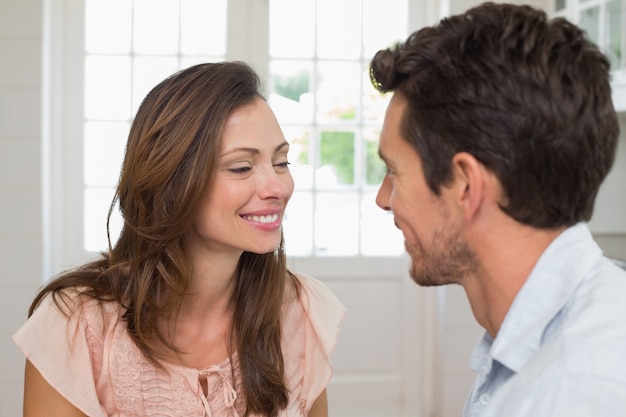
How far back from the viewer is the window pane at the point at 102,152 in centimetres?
400

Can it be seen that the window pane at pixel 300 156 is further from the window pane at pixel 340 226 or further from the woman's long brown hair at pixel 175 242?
the woman's long brown hair at pixel 175 242

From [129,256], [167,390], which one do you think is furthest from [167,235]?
[167,390]

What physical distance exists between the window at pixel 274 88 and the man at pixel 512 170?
2.88m

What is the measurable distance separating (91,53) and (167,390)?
8.59ft

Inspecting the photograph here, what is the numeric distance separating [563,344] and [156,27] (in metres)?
3.37

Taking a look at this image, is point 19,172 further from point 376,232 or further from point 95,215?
point 376,232

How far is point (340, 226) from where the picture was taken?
13.6 ft

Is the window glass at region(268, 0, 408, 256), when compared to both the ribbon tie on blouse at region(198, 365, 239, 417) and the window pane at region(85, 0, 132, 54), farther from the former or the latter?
the ribbon tie on blouse at region(198, 365, 239, 417)

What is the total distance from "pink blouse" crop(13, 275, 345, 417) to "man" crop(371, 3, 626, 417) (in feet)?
2.38

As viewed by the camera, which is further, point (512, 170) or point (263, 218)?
point (263, 218)

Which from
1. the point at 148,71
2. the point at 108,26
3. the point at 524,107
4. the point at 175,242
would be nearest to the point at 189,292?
the point at 175,242

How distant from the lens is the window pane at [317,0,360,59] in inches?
161

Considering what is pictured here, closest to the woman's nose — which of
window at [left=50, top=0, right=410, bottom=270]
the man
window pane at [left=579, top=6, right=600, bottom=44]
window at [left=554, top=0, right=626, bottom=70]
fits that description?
the man

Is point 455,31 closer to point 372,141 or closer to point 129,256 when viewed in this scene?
point 129,256
